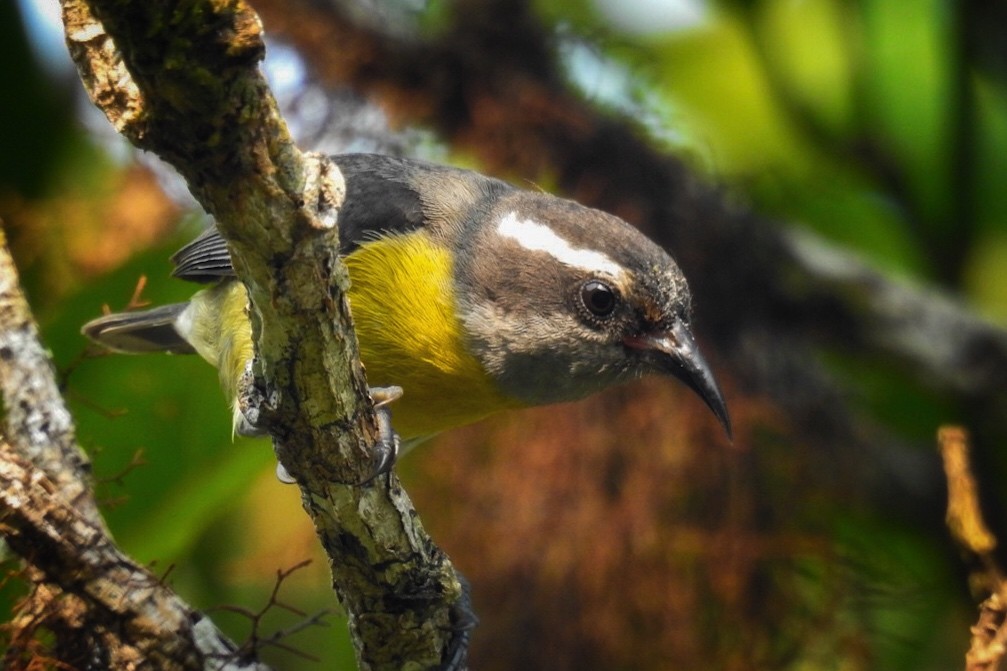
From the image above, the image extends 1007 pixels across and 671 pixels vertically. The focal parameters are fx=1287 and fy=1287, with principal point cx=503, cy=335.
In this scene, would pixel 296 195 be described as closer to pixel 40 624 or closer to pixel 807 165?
pixel 40 624

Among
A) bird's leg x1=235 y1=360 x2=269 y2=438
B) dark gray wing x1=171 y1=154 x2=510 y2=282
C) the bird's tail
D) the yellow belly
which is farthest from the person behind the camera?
the bird's tail

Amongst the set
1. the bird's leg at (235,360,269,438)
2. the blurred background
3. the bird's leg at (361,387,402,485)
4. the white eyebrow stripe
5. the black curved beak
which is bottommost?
the blurred background

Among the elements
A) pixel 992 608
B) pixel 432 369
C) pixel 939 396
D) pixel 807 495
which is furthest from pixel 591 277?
pixel 939 396

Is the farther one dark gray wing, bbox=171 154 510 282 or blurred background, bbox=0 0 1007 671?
blurred background, bbox=0 0 1007 671

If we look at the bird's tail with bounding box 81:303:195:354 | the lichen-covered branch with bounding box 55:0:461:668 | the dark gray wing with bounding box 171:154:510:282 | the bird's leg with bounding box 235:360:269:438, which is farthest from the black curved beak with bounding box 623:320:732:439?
the bird's tail with bounding box 81:303:195:354

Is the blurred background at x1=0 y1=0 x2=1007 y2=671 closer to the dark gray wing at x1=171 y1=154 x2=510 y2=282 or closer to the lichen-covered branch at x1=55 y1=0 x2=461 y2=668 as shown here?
the dark gray wing at x1=171 y1=154 x2=510 y2=282

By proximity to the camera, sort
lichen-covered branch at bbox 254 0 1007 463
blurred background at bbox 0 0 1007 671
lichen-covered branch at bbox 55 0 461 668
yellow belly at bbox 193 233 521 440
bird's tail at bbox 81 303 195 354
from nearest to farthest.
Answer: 1. lichen-covered branch at bbox 55 0 461 668
2. yellow belly at bbox 193 233 521 440
3. bird's tail at bbox 81 303 195 354
4. blurred background at bbox 0 0 1007 671
5. lichen-covered branch at bbox 254 0 1007 463

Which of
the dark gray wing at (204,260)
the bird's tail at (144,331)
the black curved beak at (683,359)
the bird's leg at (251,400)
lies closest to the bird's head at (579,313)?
the black curved beak at (683,359)

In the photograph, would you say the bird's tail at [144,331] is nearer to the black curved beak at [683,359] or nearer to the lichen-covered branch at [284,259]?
the black curved beak at [683,359]
